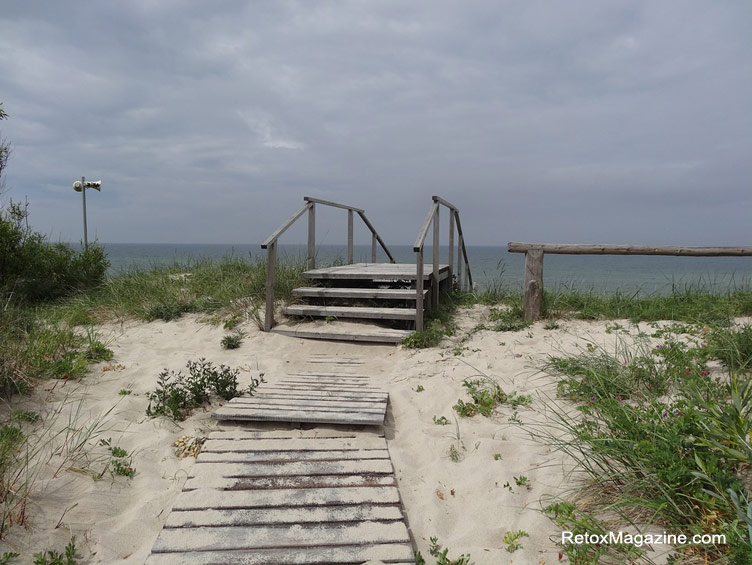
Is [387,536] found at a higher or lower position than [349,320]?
lower

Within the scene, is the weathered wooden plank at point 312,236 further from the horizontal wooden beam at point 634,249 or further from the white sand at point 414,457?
the horizontal wooden beam at point 634,249

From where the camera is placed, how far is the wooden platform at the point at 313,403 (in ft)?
11.8

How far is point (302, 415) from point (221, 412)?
0.63 m

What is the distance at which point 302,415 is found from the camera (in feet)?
11.9

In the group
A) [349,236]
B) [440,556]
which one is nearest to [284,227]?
[349,236]

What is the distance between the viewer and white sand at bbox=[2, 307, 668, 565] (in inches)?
92.1

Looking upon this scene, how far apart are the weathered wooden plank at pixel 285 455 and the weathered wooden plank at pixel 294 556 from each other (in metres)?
0.86

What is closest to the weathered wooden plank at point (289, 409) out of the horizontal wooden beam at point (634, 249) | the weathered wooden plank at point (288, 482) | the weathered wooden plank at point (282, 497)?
the weathered wooden plank at point (288, 482)

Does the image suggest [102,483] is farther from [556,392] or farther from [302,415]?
[556,392]

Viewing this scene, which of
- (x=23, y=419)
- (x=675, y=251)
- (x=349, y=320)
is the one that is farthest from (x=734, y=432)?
(x=349, y=320)

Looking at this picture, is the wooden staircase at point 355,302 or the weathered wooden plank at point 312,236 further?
the weathered wooden plank at point 312,236

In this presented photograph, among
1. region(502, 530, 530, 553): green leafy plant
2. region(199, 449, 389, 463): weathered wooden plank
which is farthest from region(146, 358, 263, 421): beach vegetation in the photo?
region(502, 530, 530, 553): green leafy plant

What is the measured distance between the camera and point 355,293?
695cm

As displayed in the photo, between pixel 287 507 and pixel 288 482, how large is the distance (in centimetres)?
25
